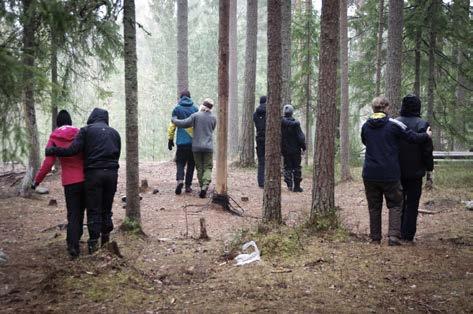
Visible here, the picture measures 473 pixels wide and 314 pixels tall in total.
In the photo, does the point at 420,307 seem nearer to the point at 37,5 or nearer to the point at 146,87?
the point at 37,5

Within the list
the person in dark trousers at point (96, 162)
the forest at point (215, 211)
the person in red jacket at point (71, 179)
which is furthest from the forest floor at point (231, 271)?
the person in dark trousers at point (96, 162)

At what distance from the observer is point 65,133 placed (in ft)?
22.0

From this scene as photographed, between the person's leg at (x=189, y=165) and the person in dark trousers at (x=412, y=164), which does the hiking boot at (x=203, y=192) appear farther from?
the person in dark trousers at (x=412, y=164)

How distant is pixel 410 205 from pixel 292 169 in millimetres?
5704

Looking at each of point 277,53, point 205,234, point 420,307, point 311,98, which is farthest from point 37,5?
point 311,98

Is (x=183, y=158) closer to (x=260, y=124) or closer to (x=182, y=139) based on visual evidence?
(x=182, y=139)

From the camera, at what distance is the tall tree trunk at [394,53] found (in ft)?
38.3

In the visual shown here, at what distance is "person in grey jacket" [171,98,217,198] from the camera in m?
11.1

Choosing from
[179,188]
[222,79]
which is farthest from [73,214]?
[179,188]

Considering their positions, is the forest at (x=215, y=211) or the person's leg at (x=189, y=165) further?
the person's leg at (x=189, y=165)

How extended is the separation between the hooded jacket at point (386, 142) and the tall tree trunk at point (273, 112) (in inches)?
57.8

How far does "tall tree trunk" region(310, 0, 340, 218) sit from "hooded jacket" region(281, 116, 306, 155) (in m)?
5.16

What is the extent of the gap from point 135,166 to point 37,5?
10.3 feet

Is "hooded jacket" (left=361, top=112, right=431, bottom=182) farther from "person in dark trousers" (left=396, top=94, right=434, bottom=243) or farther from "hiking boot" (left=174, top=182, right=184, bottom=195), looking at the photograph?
"hiking boot" (left=174, top=182, right=184, bottom=195)
